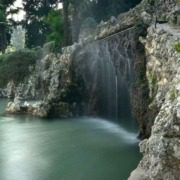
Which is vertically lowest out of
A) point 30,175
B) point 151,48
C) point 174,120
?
point 30,175

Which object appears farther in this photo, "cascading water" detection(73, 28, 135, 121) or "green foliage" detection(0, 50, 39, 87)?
"green foliage" detection(0, 50, 39, 87)

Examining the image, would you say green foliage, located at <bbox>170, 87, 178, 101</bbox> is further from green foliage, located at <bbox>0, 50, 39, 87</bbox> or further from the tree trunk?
green foliage, located at <bbox>0, 50, 39, 87</bbox>

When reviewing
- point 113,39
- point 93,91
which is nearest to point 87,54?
point 93,91

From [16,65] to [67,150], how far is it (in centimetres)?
3044

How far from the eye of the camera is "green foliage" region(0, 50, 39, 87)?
→ 160 feet

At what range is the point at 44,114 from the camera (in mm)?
33062

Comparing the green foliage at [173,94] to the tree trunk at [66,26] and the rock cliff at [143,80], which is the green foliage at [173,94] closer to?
the rock cliff at [143,80]

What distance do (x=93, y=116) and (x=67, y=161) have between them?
553 inches

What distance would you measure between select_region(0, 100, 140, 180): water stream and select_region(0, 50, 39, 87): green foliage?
1880 cm

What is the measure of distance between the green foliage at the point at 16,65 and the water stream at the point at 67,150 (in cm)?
1880

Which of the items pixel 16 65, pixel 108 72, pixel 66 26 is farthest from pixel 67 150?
pixel 16 65

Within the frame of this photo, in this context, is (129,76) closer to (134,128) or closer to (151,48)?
(134,128)

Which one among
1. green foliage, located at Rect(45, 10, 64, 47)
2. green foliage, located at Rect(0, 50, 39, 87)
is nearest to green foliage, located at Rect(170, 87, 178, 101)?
green foliage, located at Rect(45, 10, 64, 47)

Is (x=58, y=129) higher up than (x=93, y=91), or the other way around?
(x=93, y=91)
